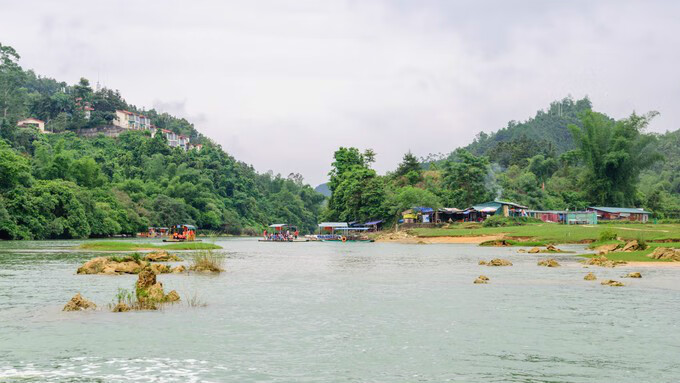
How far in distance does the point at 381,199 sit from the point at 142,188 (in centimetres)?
6132

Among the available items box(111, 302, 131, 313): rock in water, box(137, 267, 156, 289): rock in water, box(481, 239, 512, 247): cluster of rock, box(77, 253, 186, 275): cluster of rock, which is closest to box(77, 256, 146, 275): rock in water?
box(77, 253, 186, 275): cluster of rock

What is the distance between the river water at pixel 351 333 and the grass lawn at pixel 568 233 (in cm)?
4600

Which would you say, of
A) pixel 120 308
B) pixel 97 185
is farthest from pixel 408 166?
pixel 120 308

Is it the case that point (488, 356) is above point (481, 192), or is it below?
below

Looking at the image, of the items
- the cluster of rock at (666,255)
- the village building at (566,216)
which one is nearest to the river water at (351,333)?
the cluster of rock at (666,255)

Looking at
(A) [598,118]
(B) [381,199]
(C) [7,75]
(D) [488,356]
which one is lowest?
(D) [488,356]

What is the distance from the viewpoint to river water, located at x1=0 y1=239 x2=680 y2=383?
15117 mm

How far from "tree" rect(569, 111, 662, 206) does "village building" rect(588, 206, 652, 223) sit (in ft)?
18.8

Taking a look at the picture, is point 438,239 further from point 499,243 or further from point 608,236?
point 608,236

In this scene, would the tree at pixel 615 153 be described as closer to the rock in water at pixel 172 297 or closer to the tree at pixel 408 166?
the tree at pixel 408 166

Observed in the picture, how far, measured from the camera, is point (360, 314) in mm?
24000

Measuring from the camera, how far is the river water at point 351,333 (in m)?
15.1

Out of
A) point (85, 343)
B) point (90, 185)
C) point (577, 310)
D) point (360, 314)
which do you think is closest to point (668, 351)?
point (577, 310)

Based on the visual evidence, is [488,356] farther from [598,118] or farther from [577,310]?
[598,118]
